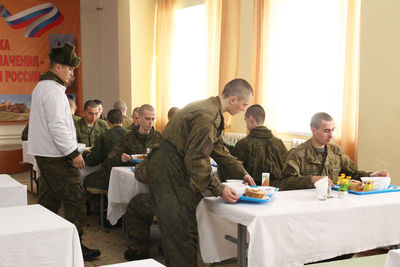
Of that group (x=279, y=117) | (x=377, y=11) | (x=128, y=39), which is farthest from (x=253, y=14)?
(x=128, y=39)

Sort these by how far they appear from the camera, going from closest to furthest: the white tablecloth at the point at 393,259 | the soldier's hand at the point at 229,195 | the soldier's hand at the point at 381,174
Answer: the white tablecloth at the point at 393,259 → the soldier's hand at the point at 229,195 → the soldier's hand at the point at 381,174

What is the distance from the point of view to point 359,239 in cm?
281

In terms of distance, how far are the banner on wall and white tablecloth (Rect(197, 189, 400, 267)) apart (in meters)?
7.87

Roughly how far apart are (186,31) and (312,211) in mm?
6062

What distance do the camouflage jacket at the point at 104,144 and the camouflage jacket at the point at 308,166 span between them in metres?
2.06

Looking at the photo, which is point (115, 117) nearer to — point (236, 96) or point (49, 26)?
point (236, 96)

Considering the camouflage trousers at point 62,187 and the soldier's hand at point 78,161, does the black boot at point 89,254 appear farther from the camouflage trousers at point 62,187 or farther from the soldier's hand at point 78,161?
the soldier's hand at point 78,161

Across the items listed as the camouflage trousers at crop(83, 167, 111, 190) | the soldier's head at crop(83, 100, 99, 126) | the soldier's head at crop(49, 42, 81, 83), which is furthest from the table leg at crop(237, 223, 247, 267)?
the soldier's head at crop(83, 100, 99, 126)

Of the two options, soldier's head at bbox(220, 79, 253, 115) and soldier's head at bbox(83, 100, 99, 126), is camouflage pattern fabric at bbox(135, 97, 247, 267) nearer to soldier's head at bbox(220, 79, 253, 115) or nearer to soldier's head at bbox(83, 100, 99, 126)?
soldier's head at bbox(220, 79, 253, 115)

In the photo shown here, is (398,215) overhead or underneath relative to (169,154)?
underneath

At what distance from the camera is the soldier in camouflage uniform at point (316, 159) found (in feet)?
11.1

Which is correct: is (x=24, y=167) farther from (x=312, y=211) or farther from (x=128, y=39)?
(x=312, y=211)

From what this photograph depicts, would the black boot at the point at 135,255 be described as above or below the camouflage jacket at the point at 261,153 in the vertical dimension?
below

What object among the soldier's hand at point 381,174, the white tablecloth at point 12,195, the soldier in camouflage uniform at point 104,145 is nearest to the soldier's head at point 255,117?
the soldier's hand at point 381,174
